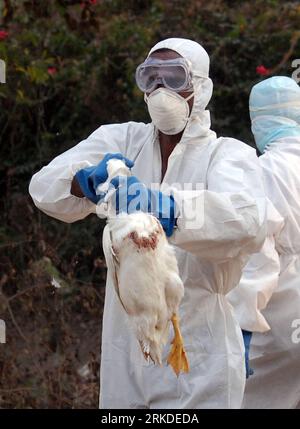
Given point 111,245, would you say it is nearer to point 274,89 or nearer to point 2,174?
point 274,89

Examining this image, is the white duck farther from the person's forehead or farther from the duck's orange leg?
the person's forehead

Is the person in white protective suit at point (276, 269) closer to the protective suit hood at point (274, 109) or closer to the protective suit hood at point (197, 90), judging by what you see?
the protective suit hood at point (274, 109)

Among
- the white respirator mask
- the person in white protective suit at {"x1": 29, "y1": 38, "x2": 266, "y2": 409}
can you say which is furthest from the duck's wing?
the white respirator mask

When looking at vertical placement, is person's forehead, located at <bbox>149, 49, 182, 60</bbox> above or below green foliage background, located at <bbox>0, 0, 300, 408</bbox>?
above

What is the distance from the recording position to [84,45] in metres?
10.1

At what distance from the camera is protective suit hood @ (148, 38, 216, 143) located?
16.2 ft

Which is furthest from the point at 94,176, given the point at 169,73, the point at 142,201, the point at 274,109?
the point at 274,109

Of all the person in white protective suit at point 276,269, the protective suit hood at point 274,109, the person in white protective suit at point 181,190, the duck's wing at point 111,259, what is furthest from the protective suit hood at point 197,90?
the protective suit hood at point 274,109

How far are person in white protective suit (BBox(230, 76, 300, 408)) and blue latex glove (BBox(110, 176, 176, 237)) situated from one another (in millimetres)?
1498

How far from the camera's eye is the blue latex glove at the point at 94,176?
454 cm

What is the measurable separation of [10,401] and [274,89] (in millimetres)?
2410

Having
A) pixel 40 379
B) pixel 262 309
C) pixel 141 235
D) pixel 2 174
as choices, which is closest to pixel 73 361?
pixel 40 379

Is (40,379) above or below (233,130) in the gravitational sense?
below

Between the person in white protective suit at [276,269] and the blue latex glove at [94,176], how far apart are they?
1390 mm
